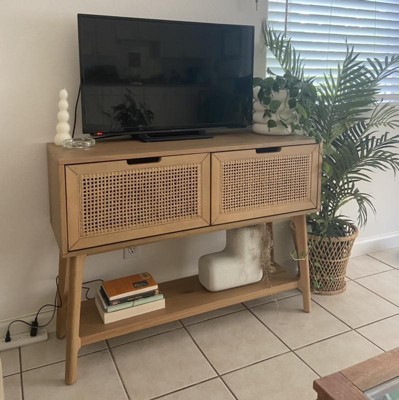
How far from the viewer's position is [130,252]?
217cm

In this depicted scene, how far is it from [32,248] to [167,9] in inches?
47.8

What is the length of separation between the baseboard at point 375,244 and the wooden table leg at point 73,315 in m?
1.90

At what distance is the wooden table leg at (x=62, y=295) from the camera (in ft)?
6.22

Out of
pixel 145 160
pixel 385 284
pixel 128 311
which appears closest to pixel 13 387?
pixel 128 311

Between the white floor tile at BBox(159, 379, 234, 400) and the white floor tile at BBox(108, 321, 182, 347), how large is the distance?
0.41 m

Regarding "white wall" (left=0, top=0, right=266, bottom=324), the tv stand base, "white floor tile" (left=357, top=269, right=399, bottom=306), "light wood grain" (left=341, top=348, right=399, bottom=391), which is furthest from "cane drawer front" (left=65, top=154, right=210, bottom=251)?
"white floor tile" (left=357, top=269, right=399, bottom=306)

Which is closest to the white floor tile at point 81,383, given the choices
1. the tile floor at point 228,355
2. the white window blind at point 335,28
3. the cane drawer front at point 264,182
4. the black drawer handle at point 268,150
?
the tile floor at point 228,355

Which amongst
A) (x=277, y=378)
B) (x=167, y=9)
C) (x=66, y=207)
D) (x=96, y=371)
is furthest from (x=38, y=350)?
(x=167, y=9)

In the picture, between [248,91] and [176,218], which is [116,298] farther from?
[248,91]

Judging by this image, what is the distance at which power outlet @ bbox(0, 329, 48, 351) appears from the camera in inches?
75.8

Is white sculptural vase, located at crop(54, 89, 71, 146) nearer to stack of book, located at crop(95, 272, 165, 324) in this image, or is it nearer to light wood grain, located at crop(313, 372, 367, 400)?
stack of book, located at crop(95, 272, 165, 324)

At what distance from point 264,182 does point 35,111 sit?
1.00 metres

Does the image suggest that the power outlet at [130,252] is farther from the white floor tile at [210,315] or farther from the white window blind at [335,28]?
the white window blind at [335,28]

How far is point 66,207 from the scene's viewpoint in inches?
60.9
